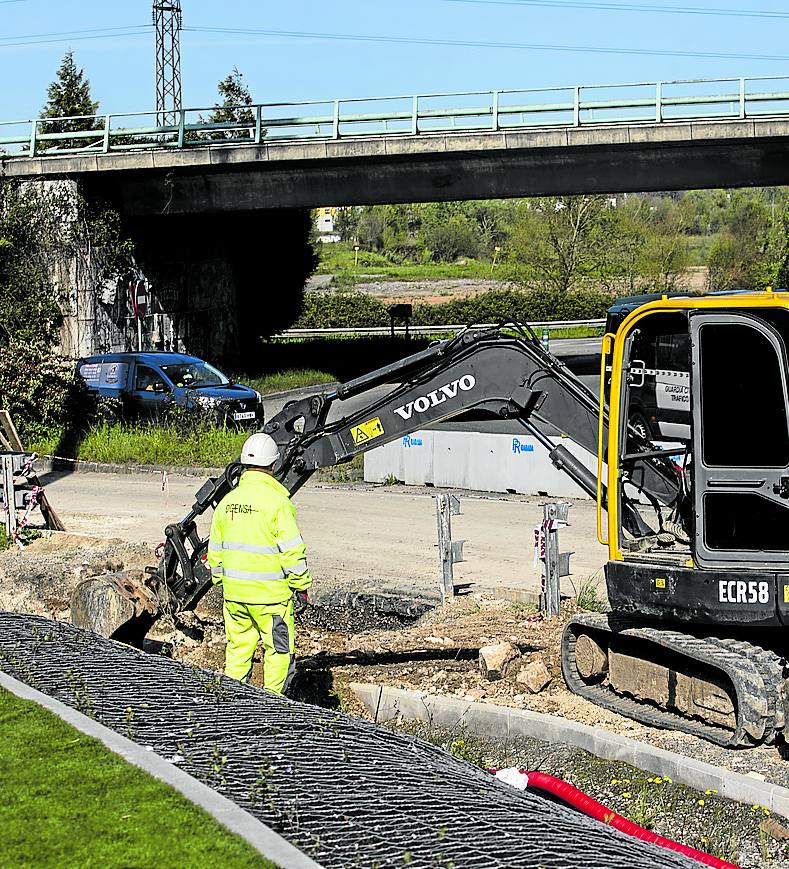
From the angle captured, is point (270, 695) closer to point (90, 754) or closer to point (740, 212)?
point (90, 754)

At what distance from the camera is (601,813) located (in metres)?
7.39

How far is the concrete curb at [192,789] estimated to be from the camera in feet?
17.6

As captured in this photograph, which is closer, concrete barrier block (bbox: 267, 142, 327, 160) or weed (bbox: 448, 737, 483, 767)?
weed (bbox: 448, 737, 483, 767)

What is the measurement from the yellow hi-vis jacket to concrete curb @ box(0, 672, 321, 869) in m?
1.55

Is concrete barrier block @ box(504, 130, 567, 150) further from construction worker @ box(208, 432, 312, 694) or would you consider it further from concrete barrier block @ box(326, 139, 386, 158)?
construction worker @ box(208, 432, 312, 694)

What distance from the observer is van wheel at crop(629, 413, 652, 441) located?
9.77 m

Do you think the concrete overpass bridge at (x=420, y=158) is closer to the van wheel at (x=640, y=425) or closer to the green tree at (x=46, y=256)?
the green tree at (x=46, y=256)

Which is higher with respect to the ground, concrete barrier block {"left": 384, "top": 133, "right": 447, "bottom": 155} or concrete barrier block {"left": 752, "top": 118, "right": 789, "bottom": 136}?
concrete barrier block {"left": 752, "top": 118, "right": 789, "bottom": 136}

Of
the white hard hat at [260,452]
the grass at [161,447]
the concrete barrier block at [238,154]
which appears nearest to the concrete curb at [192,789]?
the white hard hat at [260,452]

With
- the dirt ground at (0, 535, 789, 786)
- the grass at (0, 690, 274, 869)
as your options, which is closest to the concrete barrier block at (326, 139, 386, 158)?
the dirt ground at (0, 535, 789, 786)

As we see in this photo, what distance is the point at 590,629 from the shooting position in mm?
10422

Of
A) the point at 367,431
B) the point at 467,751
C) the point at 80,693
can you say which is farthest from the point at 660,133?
the point at 80,693

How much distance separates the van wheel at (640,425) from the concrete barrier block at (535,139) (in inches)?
962

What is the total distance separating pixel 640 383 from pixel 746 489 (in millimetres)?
1253
